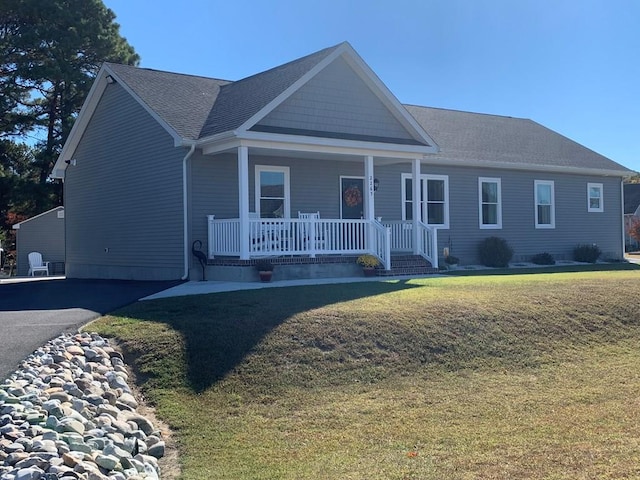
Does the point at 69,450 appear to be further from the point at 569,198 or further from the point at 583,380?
the point at 569,198

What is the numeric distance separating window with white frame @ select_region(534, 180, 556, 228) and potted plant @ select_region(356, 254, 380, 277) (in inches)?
349

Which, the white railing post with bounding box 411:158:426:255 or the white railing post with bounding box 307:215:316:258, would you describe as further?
the white railing post with bounding box 411:158:426:255

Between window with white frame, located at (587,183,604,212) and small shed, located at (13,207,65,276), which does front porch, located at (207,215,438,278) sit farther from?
small shed, located at (13,207,65,276)

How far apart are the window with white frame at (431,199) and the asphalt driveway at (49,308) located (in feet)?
26.1

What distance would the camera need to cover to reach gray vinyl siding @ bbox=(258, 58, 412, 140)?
15984mm

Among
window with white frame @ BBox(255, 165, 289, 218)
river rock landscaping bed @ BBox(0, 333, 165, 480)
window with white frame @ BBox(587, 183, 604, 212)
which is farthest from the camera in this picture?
window with white frame @ BBox(587, 183, 604, 212)

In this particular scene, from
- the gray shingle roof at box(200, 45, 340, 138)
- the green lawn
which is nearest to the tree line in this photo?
the gray shingle roof at box(200, 45, 340, 138)

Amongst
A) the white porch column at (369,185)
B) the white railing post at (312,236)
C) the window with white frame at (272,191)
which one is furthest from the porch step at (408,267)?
the window with white frame at (272,191)

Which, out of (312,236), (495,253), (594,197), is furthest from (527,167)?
(312,236)

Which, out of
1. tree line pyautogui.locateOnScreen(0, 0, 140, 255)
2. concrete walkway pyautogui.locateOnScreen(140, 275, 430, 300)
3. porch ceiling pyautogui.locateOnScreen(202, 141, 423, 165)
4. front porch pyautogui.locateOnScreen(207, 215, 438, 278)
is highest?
tree line pyautogui.locateOnScreen(0, 0, 140, 255)

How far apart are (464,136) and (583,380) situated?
15368mm

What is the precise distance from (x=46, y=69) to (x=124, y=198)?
15962 millimetres

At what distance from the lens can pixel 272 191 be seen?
56.3 feet

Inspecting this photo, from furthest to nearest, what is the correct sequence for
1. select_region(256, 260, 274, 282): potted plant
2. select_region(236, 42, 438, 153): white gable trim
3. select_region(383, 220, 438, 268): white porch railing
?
1. select_region(383, 220, 438, 268): white porch railing
2. select_region(236, 42, 438, 153): white gable trim
3. select_region(256, 260, 274, 282): potted plant
